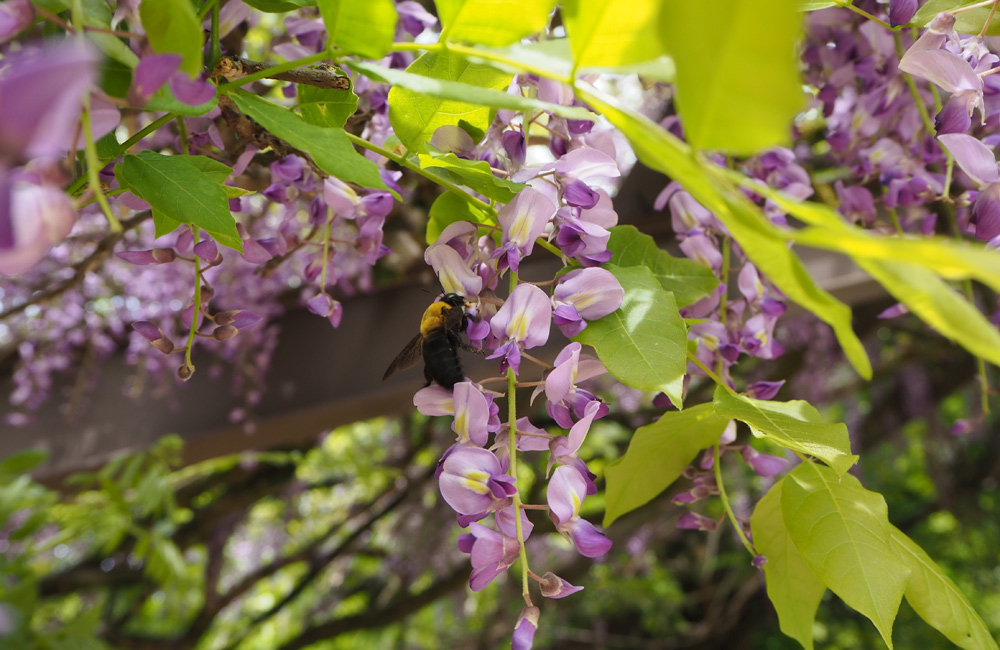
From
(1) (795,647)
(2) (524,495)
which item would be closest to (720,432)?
(2) (524,495)

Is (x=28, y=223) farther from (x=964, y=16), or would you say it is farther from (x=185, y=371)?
(x=964, y=16)

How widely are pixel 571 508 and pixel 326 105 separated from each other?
0.30 meters

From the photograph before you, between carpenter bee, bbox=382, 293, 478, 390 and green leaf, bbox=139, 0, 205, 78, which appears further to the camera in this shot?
carpenter bee, bbox=382, 293, 478, 390

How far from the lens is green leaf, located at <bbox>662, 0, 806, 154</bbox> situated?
20 centimetres

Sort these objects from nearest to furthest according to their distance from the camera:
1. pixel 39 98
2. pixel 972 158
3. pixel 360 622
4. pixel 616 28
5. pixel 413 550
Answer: pixel 39 98 < pixel 616 28 < pixel 972 158 < pixel 360 622 < pixel 413 550

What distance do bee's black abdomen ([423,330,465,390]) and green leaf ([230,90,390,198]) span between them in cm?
26

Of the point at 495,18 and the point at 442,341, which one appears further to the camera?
the point at 442,341

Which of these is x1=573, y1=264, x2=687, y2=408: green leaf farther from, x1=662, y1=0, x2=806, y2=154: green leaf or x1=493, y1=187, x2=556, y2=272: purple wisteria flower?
x1=662, y1=0, x2=806, y2=154: green leaf

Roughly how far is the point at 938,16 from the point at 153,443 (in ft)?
5.10

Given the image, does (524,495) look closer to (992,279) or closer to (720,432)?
(720,432)

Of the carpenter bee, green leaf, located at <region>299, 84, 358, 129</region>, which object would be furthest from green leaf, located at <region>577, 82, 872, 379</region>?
the carpenter bee

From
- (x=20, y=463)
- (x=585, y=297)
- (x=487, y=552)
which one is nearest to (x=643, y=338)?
(x=585, y=297)

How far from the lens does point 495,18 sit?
31 cm

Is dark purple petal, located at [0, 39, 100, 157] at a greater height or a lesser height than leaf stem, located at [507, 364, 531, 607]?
greater
